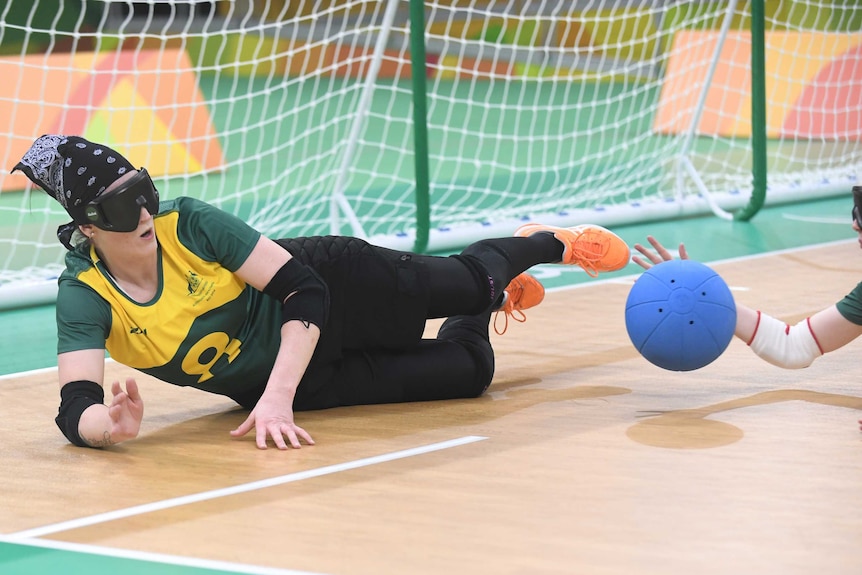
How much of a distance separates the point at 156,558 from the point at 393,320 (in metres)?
1.22

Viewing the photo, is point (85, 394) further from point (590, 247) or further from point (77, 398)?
point (590, 247)

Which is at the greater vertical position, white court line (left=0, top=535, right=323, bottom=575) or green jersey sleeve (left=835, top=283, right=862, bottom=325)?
green jersey sleeve (left=835, top=283, right=862, bottom=325)

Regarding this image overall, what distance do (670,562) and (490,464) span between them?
74cm

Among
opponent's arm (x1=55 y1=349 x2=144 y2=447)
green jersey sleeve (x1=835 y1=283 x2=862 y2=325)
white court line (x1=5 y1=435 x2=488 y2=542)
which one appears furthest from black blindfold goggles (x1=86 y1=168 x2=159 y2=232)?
green jersey sleeve (x1=835 y1=283 x2=862 y2=325)

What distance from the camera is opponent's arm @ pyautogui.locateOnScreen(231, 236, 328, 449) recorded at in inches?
130

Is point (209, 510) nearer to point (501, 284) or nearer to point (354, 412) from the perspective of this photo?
point (354, 412)

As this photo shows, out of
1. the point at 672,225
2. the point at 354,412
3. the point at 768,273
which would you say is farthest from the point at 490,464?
the point at 672,225

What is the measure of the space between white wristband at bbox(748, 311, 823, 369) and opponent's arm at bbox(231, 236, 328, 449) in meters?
1.22

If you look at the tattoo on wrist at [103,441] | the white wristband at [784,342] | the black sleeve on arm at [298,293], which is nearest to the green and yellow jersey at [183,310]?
the black sleeve on arm at [298,293]

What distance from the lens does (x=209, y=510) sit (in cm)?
286

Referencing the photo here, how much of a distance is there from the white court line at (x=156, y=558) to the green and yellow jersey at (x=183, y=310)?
62cm

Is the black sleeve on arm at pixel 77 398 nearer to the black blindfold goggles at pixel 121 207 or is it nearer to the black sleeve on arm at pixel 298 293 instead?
the black blindfold goggles at pixel 121 207

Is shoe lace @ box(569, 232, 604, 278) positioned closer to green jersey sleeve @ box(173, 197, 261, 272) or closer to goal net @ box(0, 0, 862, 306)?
green jersey sleeve @ box(173, 197, 261, 272)

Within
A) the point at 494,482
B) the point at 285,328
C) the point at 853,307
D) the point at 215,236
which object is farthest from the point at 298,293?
the point at 853,307
